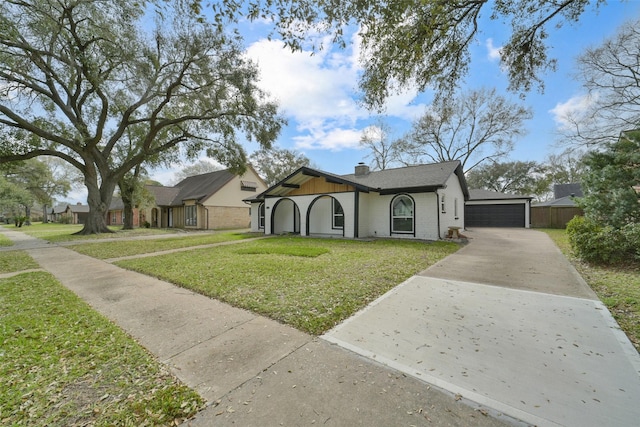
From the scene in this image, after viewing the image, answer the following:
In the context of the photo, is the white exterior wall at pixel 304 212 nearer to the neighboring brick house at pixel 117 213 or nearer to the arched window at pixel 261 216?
the arched window at pixel 261 216

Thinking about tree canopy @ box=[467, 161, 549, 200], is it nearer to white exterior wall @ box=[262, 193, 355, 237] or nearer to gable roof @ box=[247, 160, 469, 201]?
gable roof @ box=[247, 160, 469, 201]

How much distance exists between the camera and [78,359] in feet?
8.77

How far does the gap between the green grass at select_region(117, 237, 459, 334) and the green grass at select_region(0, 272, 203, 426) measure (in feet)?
5.21

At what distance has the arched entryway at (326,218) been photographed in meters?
14.4

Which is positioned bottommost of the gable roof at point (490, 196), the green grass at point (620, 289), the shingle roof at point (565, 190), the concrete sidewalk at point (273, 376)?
the concrete sidewalk at point (273, 376)

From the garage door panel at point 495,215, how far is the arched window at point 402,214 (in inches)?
480

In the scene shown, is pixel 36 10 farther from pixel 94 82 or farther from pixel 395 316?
pixel 395 316

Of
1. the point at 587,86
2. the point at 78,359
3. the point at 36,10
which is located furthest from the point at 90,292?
the point at 587,86

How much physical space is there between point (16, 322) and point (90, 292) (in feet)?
4.89

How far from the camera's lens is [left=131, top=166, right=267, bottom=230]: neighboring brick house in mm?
22422

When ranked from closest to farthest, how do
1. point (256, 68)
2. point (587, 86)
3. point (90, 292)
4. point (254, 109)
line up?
point (90, 292), point (587, 86), point (256, 68), point (254, 109)

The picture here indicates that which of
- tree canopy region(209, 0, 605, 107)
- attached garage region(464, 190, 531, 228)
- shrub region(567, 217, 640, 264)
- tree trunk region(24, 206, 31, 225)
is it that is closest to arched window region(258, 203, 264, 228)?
tree canopy region(209, 0, 605, 107)

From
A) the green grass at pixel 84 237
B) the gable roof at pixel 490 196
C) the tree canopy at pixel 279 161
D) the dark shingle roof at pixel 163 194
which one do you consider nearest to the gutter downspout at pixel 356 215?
the gable roof at pixel 490 196

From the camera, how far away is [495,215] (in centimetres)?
2058
